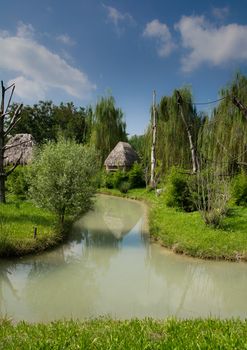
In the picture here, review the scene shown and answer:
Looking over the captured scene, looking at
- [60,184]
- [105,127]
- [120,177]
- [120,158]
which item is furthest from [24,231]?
[105,127]

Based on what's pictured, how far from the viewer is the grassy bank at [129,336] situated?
4672mm

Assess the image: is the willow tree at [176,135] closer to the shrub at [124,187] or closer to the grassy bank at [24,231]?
the shrub at [124,187]

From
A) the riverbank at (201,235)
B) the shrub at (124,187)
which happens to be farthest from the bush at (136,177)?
the riverbank at (201,235)

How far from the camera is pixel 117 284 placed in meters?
9.94

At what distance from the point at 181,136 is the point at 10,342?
23.7 m

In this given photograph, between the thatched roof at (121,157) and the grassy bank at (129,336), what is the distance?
2868 cm

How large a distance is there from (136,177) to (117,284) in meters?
21.7

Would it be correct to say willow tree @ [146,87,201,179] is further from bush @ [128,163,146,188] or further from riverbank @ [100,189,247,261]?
riverbank @ [100,189,247,261]

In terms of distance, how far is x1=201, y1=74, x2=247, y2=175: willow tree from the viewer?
71.0 ft

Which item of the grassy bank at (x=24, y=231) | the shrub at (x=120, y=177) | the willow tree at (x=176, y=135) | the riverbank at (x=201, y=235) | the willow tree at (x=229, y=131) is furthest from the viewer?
the shrub at (x=120, y=177)

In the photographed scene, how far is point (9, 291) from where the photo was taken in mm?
9398

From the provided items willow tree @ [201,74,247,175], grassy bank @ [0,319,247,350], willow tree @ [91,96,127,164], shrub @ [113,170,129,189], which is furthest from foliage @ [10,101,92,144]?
grassy bank @ [0,319,247,350]

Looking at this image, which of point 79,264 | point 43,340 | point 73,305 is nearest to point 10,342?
point 43,340

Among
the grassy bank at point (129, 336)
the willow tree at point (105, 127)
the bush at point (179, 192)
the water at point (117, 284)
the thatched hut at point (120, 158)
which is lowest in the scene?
the water at point (117, 284)
